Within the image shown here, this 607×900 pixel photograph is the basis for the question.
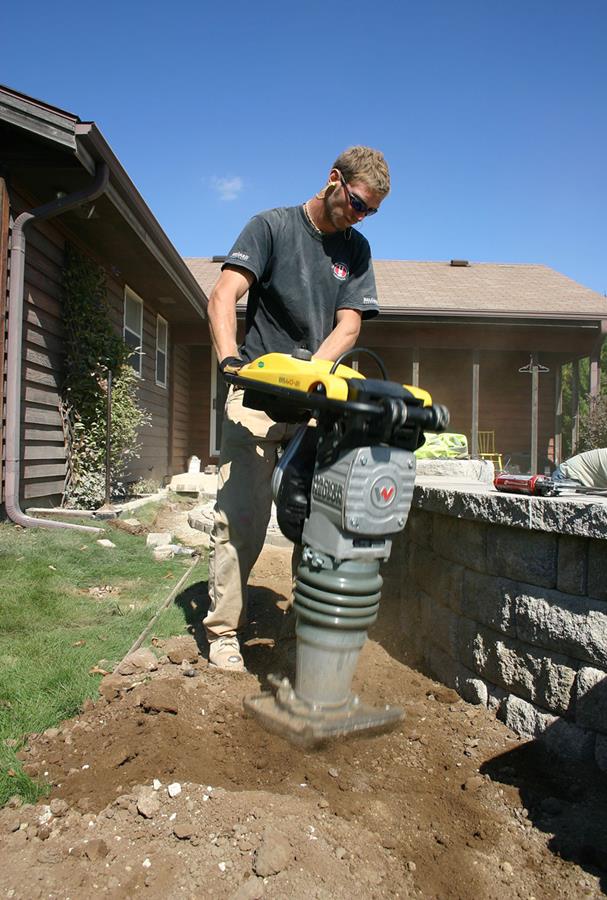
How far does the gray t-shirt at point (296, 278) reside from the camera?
7.97ft

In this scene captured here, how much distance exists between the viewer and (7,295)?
214 inches

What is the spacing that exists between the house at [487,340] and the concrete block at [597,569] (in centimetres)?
991

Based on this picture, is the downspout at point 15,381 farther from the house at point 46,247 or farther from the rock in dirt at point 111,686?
the rock in dirt at point 111,686

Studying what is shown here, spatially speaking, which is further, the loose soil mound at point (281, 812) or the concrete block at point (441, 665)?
the concrete block at point (441, 665)

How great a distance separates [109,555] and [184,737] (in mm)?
2834

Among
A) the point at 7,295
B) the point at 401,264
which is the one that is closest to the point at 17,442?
the point at 7,295

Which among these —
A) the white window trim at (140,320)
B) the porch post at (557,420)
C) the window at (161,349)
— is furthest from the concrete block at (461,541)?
the porch post at (557,420)

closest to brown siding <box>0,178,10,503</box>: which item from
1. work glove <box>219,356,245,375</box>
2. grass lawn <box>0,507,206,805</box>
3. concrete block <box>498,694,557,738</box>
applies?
grass lawn <box>0,507,206,805</box>

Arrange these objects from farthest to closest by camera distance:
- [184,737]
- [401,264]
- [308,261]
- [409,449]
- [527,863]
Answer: [401,264] < [308,261] < [184,737] < [409,449] < [527,863]

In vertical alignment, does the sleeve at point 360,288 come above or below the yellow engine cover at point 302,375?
above

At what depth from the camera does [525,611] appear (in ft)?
6.80

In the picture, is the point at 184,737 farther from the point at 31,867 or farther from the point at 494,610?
the point at 494,610

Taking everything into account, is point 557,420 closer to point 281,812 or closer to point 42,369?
point 42,369

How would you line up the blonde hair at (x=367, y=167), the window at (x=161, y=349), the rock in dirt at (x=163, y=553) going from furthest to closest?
the window at (x=161, y=349) < the rock in dirt at (x=163, y=553) < the blonde hair at (x=367, y=167)
